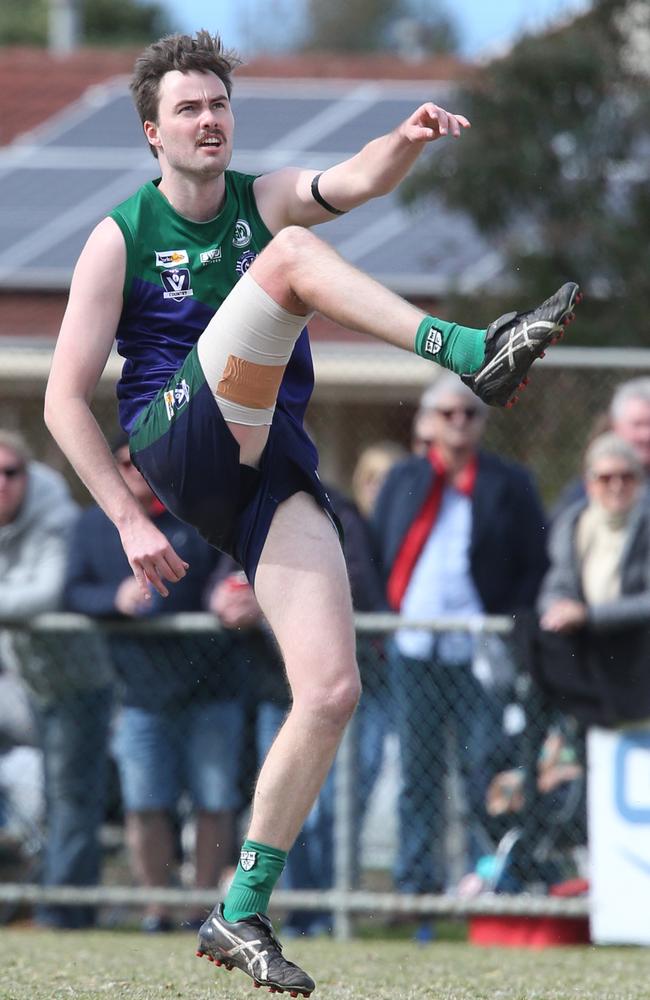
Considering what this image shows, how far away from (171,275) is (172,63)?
60 centimetres

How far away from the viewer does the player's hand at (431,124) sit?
15.5 feet

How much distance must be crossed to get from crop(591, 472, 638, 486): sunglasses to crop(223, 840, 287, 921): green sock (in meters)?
3.58

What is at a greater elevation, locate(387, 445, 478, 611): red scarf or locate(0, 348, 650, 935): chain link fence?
locate(387, 445, 478, 611): red scarf

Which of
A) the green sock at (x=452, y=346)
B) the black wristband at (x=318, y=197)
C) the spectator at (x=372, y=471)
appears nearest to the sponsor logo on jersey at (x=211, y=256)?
the black wristband at (x=318, y=197)

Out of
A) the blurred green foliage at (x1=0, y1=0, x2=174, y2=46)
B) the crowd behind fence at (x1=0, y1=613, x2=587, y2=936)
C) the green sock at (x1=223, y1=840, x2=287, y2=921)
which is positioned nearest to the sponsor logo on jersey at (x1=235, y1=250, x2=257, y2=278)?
the green sock at (x1=223, y1=840, x2=287, y2=921)

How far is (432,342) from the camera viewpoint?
4484 mm

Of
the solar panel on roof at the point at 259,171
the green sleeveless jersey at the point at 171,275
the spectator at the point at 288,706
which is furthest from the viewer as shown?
the solar panel on roof at the point at 259,171

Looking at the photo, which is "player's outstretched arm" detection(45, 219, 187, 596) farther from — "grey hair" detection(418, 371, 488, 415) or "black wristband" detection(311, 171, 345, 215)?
"grey hair" detection(418, 371, 488, 415)

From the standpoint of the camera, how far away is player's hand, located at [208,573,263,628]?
319 inches

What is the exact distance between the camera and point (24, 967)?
6.00m

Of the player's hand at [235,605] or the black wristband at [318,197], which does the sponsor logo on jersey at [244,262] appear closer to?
the black wristband at [318,197]

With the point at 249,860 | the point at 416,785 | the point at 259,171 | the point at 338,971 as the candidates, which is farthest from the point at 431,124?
the point at 259,171

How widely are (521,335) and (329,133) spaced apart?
12167 mm

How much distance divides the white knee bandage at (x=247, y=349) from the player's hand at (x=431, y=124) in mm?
584
